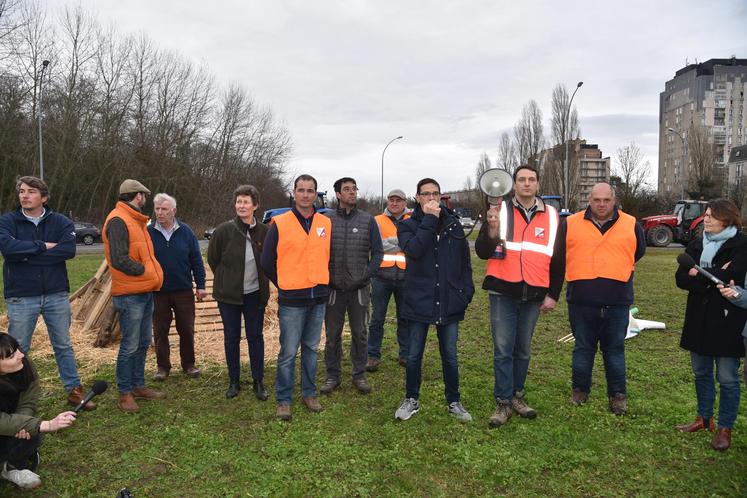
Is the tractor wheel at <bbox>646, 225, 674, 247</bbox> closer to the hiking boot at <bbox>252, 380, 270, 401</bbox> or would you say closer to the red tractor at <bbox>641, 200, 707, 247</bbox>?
the red tractor at <bbox>641, 200, 707, 247</bbox>

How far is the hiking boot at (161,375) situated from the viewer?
18.0 feet

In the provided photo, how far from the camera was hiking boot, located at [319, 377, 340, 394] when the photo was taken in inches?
200

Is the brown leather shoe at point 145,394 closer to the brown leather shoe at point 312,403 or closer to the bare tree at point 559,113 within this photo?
the brown leather shoe at point 312,403

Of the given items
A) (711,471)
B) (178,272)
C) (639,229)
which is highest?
(639,229)

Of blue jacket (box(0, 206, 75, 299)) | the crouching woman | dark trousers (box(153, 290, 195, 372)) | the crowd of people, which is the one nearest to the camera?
the crouching woman

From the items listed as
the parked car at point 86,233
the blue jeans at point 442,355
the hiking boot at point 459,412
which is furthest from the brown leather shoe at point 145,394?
the parked car at point 86,233

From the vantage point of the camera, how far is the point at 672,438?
13.0 feet

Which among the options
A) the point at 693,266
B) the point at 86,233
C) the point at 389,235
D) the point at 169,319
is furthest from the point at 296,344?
the point at 86,233

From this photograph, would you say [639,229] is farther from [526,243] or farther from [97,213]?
[97,213]

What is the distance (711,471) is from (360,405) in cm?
278

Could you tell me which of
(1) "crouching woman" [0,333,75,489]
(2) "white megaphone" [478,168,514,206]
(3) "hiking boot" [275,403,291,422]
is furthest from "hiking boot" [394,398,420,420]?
(1) "crouching woman" [0,333,75,489]

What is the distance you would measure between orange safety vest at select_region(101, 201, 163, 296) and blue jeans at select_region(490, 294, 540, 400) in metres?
3.14

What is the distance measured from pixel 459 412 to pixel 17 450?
10.7ft

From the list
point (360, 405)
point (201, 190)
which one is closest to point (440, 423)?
point (360, 405)
